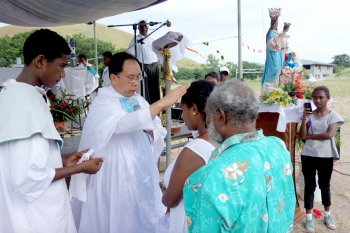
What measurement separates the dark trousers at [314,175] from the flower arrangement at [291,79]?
1.05 metres

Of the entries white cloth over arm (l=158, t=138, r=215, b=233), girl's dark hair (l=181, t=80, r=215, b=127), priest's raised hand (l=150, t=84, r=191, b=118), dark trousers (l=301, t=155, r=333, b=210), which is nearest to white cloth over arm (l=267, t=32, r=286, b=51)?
dark trousers (l=301, t=155, r=333, b=210)

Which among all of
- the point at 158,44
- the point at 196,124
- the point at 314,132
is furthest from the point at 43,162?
the point at 314,132

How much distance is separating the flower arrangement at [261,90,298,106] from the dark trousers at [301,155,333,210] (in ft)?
2.39

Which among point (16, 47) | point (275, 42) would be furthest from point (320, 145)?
point (16, 47)

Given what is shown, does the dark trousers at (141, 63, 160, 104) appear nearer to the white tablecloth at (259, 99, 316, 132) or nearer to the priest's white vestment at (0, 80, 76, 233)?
the white tablecloth at (259, 99, 316, 132)

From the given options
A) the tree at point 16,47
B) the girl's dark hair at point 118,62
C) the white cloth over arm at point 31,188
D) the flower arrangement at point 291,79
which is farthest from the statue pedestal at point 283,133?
the tree at point 16,47

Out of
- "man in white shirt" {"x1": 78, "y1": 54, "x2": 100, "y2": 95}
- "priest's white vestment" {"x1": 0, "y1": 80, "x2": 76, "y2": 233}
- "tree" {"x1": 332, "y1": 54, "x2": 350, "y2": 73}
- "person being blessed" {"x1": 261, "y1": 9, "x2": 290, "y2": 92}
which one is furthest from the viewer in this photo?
"tree" {"x1": 332, "y1": 54, "x2": 350, "y2": 73}

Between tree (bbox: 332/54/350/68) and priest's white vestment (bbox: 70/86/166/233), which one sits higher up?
tree (bbox: 332/54/350/68)

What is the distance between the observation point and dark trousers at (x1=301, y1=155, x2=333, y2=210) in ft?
13.2

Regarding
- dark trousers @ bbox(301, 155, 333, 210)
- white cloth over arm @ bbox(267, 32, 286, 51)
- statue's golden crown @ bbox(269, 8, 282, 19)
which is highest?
statue's golden crown @ bbox(269, 8, 282, 19)

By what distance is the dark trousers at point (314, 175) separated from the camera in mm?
4012

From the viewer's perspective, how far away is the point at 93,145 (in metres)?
2.44

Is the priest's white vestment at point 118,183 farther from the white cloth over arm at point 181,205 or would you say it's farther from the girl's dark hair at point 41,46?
the girl's dark hair at point 41,46

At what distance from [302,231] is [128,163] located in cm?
264
